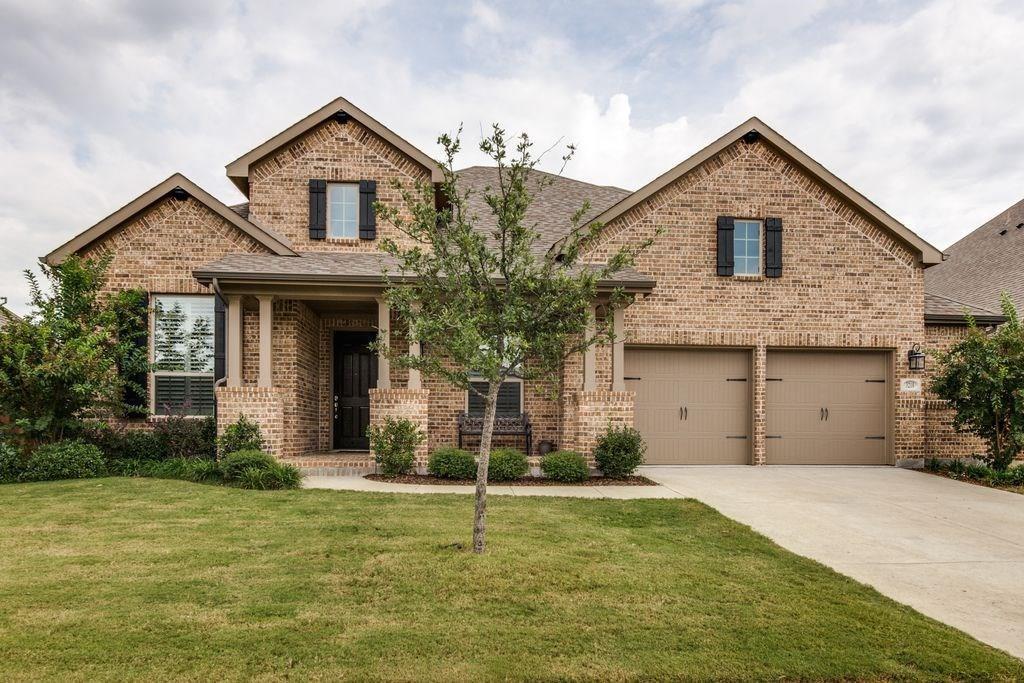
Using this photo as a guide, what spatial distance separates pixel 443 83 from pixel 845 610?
52.1 ft

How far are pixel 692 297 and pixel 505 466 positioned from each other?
508cm

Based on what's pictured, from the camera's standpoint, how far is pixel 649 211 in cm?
1113

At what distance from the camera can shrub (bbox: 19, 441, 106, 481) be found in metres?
8.32

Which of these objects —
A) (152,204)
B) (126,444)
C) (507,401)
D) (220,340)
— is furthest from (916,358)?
(152,204)

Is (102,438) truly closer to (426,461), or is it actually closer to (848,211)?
(426,461)

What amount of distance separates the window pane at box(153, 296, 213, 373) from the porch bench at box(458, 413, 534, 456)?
4.77 meters

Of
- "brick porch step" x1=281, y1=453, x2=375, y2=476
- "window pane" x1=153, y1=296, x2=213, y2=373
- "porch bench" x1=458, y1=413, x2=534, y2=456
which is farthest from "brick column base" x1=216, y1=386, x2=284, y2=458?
"porch bench" x1=458, y1=413, x2=534, y2=456

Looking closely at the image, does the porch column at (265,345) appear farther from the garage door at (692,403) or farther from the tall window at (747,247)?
the tall window at (747,247)

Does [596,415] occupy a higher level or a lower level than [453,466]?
higher

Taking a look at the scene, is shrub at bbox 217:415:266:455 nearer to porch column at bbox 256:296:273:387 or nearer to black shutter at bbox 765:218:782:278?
porch column at bbox 256:296:273:387

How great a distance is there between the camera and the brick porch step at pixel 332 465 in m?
9.18

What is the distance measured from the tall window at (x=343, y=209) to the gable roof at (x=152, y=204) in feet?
3.65

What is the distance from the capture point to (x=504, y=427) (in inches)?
410

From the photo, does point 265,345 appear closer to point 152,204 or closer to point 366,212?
point 366,212
